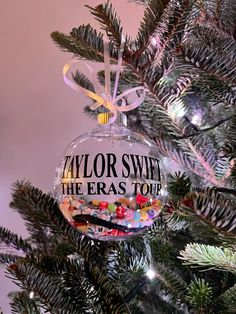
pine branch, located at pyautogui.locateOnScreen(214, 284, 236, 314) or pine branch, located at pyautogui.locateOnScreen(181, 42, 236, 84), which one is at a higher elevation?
pine branch, located at pyautogui.locateOnScreen(181, 42, 236, 84)

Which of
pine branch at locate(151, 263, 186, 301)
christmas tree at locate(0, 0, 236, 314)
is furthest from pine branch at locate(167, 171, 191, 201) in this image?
pine branch at locate(151, 263, 186, 301)

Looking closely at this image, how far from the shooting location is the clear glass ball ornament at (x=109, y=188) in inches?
16.9

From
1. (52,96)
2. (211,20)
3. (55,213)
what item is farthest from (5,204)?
(211,20)

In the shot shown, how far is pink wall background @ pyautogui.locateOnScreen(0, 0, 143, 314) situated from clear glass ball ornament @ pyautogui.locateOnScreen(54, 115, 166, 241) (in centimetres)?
55

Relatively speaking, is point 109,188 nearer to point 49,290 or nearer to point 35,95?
point 49,290

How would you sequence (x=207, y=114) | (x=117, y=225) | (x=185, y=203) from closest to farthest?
(x=185, y=203) → (x=117, y=225) → (x=207, y=114)

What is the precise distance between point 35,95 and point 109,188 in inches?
24.6

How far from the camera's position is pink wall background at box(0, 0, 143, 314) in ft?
3.26

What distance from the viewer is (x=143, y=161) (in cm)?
45

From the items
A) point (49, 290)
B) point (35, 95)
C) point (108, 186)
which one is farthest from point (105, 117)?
point (35, 95)

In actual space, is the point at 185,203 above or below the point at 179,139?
below

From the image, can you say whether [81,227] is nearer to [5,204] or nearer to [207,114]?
[207,114]

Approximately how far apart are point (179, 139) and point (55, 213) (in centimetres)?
16

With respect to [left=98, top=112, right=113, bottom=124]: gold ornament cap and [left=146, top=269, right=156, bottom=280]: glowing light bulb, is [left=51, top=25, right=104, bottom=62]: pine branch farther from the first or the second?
[left=146, top=269, right=156, bottom=280]: glowing light bulb
